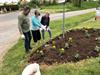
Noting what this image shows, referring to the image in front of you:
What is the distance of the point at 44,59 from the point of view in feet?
33.6

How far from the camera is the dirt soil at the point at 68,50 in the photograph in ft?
33.4

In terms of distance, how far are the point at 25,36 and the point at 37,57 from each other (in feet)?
9.32

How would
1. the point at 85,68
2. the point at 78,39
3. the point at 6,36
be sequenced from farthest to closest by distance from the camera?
the point at 6,36 → the point at 78,39 → the point at 85,68

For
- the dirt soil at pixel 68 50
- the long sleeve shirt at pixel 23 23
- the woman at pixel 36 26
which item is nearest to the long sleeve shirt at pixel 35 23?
the woman at pixel 36 26

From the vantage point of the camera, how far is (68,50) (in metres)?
10.9

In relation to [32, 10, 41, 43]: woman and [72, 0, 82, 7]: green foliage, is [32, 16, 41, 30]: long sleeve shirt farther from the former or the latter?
[72, 0, 82, 7]: green foliage

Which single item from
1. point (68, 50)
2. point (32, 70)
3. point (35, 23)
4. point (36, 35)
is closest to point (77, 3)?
point (36, 35)

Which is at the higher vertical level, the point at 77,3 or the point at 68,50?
the point at 68,50

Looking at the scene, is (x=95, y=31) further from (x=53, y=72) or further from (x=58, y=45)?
(x=53, y=72)

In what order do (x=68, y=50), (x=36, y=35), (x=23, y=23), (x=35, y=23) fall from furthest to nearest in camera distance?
(x=36, y=35) < (x=35, y=23) < (x=23, y=23) < (x=68, y=50)

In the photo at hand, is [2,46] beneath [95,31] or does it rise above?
beneath

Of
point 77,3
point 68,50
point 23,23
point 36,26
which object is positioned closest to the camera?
point 68,50

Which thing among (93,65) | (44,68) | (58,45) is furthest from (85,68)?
(58,45)

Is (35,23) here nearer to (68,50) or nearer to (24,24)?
(24,24)
